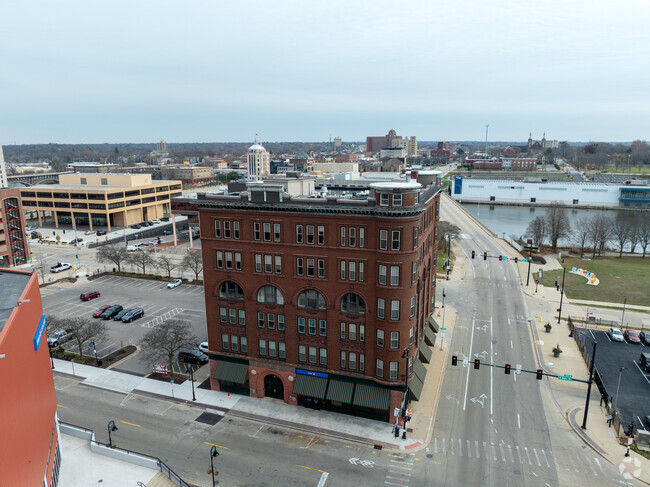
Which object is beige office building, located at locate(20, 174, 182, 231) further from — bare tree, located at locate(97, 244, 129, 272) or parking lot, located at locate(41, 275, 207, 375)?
parking lot, located at locate(41, 275, 207, 375)

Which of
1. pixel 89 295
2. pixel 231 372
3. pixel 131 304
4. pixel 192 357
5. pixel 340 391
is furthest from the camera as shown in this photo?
pixel 89 295

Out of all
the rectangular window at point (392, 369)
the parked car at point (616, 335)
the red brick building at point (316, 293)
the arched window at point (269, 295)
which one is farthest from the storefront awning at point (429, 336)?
the parked car at point (616, 335)

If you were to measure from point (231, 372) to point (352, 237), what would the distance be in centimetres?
1786

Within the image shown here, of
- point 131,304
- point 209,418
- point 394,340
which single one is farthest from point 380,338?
point 131,304

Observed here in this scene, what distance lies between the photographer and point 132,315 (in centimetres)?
6078

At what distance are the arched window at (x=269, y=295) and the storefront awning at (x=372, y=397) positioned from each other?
34.3ft

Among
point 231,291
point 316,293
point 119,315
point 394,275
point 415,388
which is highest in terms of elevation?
point 394,275

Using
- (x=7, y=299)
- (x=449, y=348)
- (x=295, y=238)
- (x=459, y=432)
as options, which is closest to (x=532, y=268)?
(x=449, y=348)

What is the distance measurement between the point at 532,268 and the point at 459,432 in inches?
2355

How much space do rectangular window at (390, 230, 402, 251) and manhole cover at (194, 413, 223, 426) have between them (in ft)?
70.6

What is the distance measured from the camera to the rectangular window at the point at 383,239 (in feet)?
117

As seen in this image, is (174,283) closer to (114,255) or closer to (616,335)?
(114,255)

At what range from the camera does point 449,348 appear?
52875mm

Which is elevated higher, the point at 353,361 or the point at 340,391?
the point at 353,361
